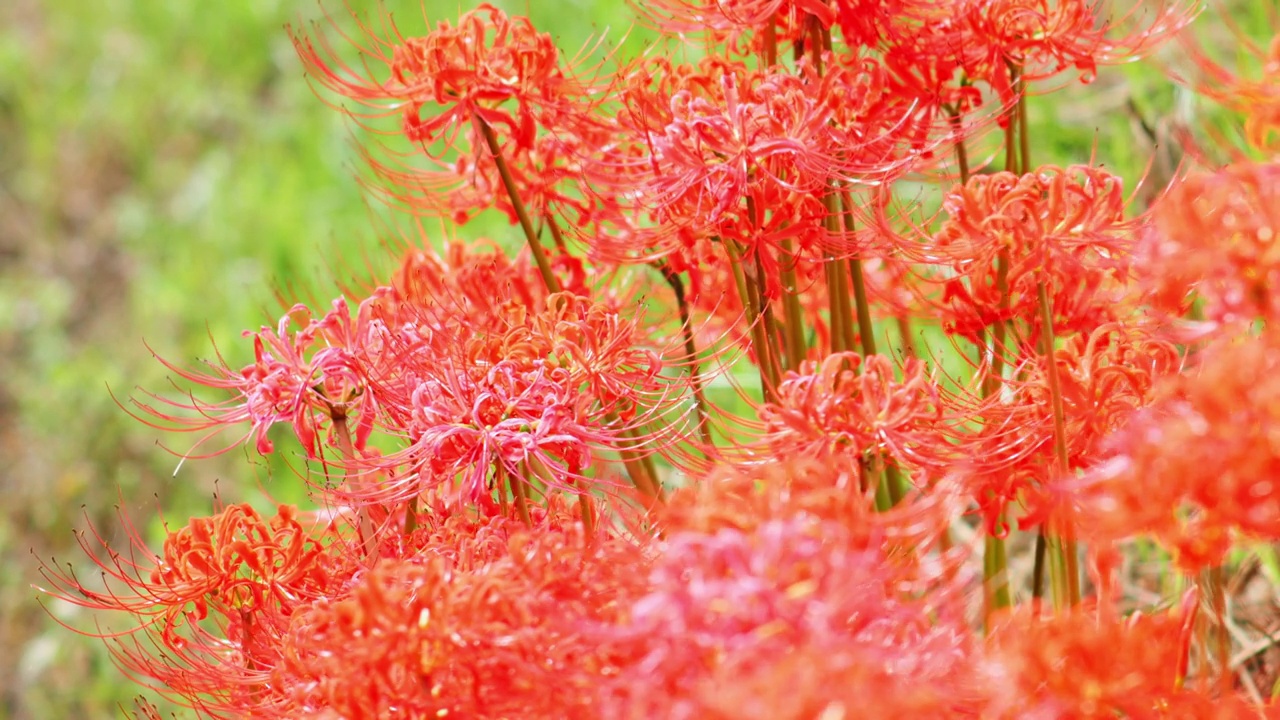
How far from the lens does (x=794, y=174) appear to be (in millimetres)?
986

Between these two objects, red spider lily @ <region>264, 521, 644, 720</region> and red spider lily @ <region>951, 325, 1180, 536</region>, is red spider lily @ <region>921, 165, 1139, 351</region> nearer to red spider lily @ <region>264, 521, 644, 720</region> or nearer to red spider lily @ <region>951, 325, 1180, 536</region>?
red spider lily @ <region>951, 325, 1180, 536</region>

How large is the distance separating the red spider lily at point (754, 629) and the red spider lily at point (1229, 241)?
0.72 feet

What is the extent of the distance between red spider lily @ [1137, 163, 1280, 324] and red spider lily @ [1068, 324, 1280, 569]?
21mm

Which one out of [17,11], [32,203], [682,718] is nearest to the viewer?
[682,718]

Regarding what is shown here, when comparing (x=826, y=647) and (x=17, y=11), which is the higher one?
(x=17, y=11)

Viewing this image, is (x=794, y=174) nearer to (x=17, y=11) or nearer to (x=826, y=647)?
(x=826, y=647)

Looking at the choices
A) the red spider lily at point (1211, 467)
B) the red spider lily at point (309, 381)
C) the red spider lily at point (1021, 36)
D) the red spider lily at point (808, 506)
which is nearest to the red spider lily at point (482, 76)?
the red spider lily at point (309, 381)

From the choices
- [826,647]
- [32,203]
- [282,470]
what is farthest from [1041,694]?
[32,203]

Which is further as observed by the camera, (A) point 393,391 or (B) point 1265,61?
(A) point 393,391

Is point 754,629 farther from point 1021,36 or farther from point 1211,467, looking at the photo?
point 1021,36

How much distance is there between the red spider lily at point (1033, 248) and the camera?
900mm

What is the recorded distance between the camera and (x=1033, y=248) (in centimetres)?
91

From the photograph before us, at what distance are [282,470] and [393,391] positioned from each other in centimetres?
188

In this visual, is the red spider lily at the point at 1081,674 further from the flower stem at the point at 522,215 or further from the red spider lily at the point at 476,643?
the flower stem at the point at 522,215
